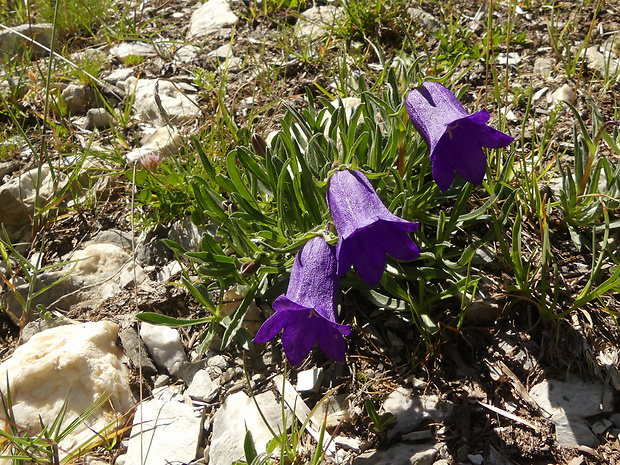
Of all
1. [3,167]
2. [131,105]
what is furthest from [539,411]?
[3,167]

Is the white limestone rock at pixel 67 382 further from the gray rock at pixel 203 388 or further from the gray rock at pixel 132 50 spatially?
the gray rock at pixel 132 50

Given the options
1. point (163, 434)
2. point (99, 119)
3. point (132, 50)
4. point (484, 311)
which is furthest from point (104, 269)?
point (132, 50)

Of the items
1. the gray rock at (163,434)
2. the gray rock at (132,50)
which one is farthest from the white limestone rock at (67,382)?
the gray rock at (132,50)

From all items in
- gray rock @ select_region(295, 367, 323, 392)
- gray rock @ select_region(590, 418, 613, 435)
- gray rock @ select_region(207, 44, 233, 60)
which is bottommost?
gray rock @ select_region(590, 418, 613, 435)

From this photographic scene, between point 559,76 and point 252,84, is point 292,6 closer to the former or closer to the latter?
point 252,84

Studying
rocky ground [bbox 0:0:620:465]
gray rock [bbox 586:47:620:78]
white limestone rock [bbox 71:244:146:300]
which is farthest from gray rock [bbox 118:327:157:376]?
gray rock [bbox 586:47:620:78]

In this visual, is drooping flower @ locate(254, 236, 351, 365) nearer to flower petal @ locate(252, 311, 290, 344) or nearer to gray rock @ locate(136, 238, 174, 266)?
flower petal @ locate(252, 311, 290, 344)
